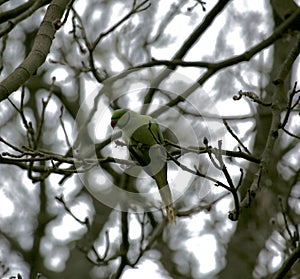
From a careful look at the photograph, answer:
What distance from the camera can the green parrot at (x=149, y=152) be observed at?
147 inches

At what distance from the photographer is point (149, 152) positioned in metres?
3.83

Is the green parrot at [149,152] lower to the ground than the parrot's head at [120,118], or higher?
lower

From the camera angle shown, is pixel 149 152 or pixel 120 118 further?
pixel 120 118

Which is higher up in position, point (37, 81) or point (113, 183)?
point (37, 81)

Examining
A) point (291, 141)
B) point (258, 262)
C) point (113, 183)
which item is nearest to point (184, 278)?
point (258, 262)

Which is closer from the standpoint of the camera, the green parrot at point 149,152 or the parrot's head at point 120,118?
the green parrot at point 149,152

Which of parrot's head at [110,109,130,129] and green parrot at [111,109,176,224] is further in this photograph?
parrot's head at [110,109,130,129]

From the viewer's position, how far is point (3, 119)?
9.23 metres

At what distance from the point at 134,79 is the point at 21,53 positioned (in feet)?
11.1

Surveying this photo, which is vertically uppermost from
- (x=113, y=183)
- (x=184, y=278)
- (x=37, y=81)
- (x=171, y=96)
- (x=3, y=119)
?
(x=37, y=81)

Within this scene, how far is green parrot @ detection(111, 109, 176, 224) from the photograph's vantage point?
374cm

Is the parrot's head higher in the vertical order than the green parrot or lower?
higher

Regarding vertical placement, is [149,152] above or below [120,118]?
below

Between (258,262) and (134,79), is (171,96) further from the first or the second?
(258,262)
